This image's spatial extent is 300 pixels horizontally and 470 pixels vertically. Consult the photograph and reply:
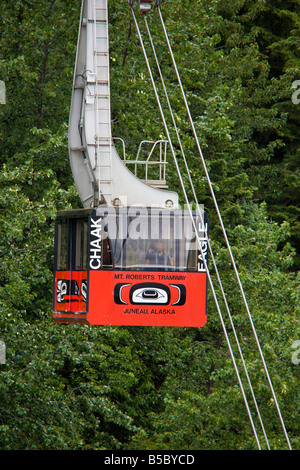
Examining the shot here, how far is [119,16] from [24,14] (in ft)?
7.82

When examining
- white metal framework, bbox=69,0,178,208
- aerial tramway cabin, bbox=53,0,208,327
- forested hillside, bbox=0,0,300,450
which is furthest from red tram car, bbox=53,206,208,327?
forested hillside, bbox=0,0,300,450

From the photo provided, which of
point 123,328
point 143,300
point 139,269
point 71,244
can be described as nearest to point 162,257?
point 139,269

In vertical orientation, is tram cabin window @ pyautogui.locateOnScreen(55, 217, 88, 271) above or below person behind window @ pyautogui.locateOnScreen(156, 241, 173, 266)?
above

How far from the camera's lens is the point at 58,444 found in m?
18.2

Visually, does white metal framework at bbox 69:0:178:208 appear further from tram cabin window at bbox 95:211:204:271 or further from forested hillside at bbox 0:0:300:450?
forested hillside at bbox 0:0:300:450

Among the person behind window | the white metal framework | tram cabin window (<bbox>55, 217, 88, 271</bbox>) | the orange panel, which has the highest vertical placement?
the white metal framework

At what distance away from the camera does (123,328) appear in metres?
21.7

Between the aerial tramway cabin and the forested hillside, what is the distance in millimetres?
3574

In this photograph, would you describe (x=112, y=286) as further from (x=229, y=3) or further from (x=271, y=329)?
(x=229, y=3)

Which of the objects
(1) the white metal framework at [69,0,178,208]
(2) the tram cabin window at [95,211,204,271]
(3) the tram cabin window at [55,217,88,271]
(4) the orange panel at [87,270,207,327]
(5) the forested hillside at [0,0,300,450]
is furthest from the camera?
(5) the forested hillside at [0,0,300,450]

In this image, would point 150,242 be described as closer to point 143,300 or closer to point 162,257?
point 162,257

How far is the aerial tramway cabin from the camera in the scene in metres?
13.5

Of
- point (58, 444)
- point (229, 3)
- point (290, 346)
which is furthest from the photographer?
point (229, 3)

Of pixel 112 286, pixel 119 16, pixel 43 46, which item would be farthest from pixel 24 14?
pixel 112 286
